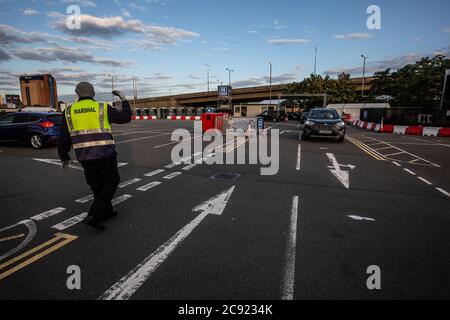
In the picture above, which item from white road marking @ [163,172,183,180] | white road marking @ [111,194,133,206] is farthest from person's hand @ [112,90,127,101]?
white road marking @ [163,172,183,180]

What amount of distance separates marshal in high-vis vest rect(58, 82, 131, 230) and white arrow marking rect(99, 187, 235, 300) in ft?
3.79

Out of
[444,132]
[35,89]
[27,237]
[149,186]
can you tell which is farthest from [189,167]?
[35,89]

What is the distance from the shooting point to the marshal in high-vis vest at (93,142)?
3.76m

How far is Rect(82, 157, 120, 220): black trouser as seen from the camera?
3857 millimetres

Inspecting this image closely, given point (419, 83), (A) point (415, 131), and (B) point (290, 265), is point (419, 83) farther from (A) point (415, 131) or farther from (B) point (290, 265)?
(B) point (290, 265)

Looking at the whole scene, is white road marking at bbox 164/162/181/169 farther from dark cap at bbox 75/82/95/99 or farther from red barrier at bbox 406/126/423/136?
red barrier at bbox 406/126/423/136

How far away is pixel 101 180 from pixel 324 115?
13.6m

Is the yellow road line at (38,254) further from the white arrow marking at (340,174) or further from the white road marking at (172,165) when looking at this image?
the white arrow marking at (340,174)

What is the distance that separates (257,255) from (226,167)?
197 inches

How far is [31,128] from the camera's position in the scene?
1106 cm

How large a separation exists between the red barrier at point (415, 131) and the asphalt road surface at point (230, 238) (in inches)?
662

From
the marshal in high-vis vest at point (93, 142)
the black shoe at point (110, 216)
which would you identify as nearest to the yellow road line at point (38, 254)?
the marshal in high-vis vest at point (93, 142)
